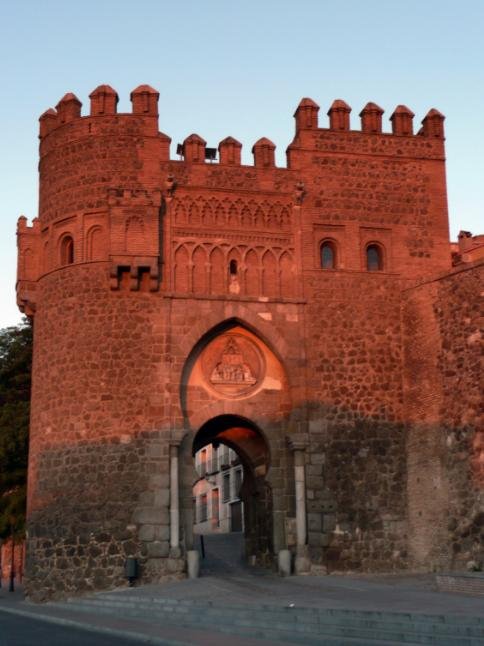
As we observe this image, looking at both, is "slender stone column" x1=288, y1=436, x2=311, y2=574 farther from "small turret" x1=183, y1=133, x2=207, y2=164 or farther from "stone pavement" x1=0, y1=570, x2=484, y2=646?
"small turret" x1=183, y1=133, x2=207, y2=164

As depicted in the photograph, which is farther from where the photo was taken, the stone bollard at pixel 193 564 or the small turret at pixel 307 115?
the small turret at pixel 307 115

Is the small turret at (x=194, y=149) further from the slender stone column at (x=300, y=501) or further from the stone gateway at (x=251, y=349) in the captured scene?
the slender stone column at (x=300, y=501)

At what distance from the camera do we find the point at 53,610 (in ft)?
55.8

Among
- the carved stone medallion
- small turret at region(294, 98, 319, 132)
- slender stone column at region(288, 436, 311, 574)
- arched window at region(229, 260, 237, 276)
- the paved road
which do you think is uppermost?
small turret at region(294, 98, 319, 132)

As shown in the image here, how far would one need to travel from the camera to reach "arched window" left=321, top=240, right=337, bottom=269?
21000mm

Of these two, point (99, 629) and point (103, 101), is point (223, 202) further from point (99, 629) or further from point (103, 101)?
point (99, 629)

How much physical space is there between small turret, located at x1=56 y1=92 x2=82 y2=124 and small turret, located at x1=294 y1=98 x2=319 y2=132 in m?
4.47

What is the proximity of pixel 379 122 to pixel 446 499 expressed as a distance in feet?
26.2

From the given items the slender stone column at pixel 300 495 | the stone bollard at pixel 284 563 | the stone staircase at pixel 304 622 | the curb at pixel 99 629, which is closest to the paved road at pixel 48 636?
the curb at pixel 99 629

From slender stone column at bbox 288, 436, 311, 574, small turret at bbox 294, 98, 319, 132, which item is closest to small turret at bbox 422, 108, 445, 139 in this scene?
small turret at bbox 294, 98, 319, 132

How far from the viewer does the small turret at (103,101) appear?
20.6 m

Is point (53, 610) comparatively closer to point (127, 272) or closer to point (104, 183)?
point (127, 272)

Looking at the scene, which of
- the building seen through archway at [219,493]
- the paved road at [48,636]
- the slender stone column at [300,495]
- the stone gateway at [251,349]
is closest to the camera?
the paved road at [48,636]

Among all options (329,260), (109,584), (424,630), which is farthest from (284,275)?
(424,630)
